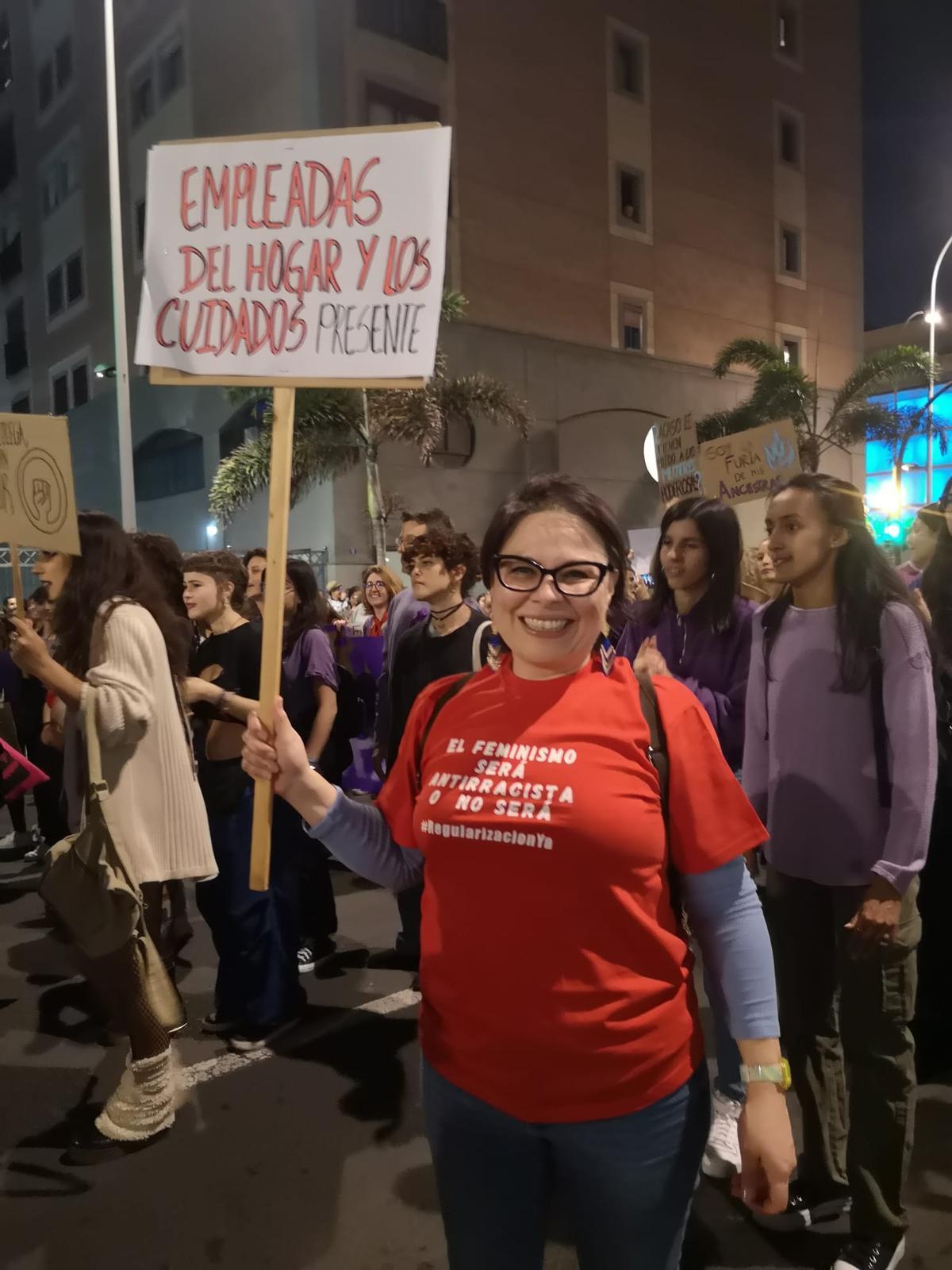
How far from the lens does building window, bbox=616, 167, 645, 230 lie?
24.6m

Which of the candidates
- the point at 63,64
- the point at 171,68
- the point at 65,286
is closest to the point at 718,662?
the point at 171,68

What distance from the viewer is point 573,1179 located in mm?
1589

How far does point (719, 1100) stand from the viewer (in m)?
3.06

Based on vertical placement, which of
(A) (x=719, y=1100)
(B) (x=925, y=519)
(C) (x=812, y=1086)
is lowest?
(A) (x=719, y=1100)

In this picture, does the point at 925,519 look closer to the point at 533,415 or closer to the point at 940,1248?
the point at 940,1248

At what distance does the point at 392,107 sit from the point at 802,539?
2096cm

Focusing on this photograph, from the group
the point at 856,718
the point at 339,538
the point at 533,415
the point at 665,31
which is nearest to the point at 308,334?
the point at 856,718

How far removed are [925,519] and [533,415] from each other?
19605 mm

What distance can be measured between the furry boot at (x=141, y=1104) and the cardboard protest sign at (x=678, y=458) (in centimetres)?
576

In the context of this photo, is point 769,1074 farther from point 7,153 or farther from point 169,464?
point 7,153

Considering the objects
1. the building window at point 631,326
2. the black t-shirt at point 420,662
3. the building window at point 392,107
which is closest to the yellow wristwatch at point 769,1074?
the black t-shirt at point 420,662

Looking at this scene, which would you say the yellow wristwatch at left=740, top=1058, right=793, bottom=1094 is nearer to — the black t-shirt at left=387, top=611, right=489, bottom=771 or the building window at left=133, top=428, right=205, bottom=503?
the black t-shirt at left=387, top=611, right=489, bottom=771

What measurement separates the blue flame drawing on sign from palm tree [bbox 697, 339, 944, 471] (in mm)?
16018

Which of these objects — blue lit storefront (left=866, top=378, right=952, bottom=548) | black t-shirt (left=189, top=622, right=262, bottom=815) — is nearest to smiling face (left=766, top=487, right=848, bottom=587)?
black t-shirt (left=189, top=622, right=262, bottom=815)
